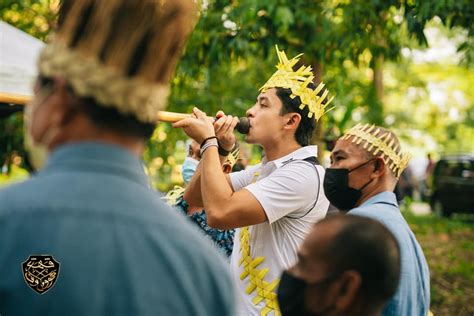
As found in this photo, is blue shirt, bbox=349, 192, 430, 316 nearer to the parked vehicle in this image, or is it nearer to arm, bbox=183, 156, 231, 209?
→ arm, bbox=183, 156, 231, 209

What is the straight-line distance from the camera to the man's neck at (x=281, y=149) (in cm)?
392

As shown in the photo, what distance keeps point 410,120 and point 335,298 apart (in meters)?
26.7

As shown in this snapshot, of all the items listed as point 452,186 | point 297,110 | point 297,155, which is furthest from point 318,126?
point 452,186

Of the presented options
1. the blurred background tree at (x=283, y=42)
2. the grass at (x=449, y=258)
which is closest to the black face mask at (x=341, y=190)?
the blurred background tree at (x=283, y=42)

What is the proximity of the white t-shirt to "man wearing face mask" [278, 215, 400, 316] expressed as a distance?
1.34 metres

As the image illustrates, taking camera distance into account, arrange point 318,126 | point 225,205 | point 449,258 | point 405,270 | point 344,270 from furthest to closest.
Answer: point 449,258 → point 318,126 → point 225,205 → point 405,270 → point 344,270

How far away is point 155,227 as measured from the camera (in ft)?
5.08

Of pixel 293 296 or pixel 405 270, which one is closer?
pixel 293 296

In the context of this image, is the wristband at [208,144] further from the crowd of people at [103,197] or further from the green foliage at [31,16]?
the green foliage at [31,16]

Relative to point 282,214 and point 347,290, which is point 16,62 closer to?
point 282,214

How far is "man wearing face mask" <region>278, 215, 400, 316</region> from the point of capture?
213cm

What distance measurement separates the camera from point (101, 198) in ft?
4.97

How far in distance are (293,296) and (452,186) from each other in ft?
62.6

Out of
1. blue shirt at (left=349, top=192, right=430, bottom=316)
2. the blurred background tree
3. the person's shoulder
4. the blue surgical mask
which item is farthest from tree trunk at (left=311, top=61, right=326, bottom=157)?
the person's shoulder
